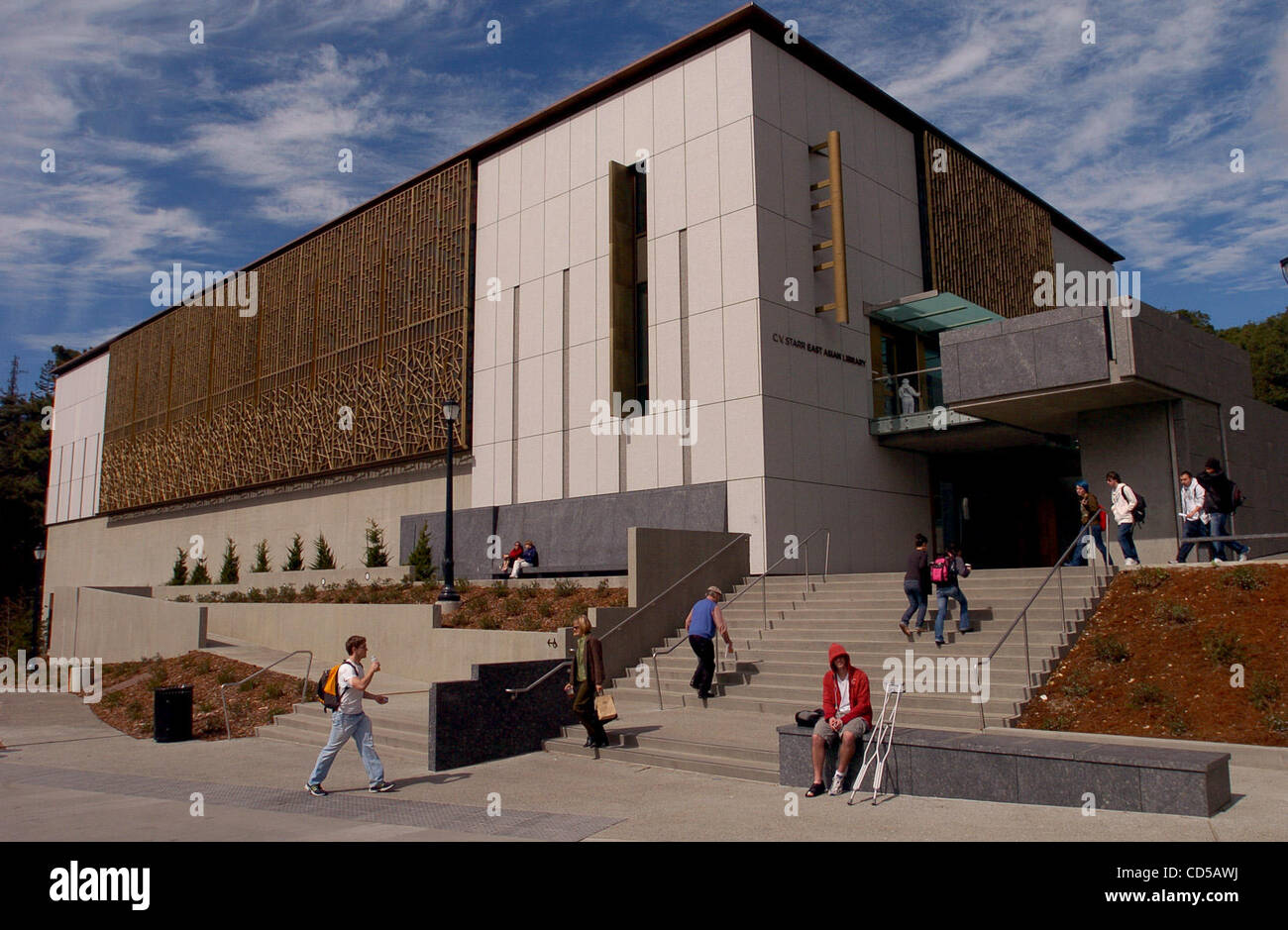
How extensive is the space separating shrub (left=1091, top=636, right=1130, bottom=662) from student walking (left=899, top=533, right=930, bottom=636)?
2539 millimetres

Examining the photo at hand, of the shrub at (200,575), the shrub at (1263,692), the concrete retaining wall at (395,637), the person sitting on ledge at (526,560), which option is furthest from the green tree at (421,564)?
the shrub at (1263,692)

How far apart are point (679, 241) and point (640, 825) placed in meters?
18.5

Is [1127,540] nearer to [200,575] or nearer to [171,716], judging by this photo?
[171,716]

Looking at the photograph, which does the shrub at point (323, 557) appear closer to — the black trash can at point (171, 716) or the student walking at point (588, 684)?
the black trash can at point (171, 716)

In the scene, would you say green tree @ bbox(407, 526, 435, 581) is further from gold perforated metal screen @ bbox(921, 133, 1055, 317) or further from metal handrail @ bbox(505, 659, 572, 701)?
gold perforated metal screen @ bbox(921, 133, 1055, 317)

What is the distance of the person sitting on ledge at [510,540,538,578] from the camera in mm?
24906

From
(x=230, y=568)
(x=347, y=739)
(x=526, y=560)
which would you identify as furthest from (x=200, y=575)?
(x=347, y=739)

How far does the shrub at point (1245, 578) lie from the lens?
1280cm

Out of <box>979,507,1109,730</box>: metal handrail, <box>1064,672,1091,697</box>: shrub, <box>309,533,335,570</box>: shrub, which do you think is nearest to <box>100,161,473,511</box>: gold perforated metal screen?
<box>309,533,335,570</box>: shrub

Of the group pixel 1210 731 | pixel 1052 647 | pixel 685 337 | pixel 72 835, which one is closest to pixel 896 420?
pixel 685 337

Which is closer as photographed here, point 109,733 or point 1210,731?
point 1210,731

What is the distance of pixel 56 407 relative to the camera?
58312mm

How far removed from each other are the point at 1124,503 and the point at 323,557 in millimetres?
26254
